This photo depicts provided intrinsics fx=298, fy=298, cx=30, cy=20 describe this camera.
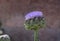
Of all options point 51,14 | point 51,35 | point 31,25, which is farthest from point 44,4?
point 31,25

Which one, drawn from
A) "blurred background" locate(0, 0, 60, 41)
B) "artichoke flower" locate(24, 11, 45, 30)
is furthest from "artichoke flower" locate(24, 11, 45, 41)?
"blurred background" locate(0, 0, 60, 41)

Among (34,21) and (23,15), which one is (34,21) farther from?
(23,15)

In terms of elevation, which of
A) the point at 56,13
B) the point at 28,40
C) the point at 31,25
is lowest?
the point at 31,25

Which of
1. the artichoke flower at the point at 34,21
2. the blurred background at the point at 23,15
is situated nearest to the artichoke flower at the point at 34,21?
the artichoke flower at the point at 34,21

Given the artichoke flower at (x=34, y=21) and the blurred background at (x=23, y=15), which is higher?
the blurred background at (x=23, y=15)

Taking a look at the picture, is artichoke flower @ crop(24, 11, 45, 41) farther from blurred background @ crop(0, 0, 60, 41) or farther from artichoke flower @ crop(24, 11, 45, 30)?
blurred background @ crop(0, 0, 60, 41)

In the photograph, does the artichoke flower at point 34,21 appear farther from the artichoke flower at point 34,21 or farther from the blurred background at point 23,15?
the blurred background at point 23,15

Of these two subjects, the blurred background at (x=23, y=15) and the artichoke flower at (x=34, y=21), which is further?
the blurred background at (x=23, y=15)

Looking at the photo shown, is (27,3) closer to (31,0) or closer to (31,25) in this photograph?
(31,0)
